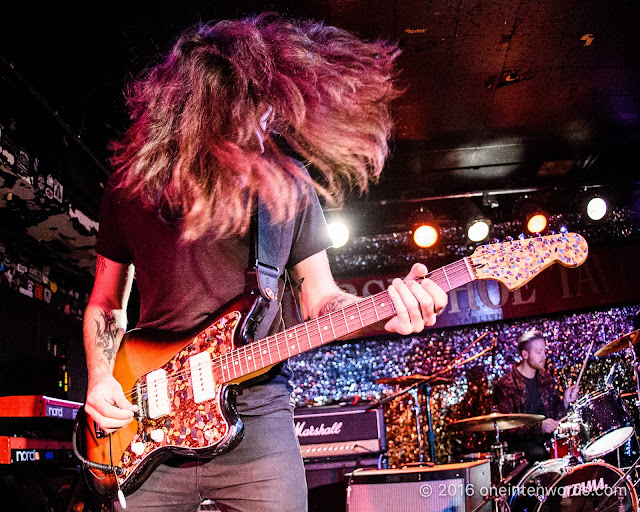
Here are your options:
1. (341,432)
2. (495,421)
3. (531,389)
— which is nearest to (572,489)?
(495,421)

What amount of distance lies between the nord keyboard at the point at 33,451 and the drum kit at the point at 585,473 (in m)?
2.85

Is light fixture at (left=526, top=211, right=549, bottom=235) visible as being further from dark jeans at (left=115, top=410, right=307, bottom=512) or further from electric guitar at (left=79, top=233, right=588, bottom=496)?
dark jeans at (left=115, top=410, right=307, bottom=512)

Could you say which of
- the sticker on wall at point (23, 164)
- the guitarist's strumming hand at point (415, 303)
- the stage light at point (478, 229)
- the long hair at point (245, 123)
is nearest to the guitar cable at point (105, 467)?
the long hair at point (245, 123)

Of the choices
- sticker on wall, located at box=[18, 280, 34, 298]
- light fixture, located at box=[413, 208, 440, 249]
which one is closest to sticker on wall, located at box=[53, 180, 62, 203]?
sticker on wall, located at box=[18, 280, 34, 298]

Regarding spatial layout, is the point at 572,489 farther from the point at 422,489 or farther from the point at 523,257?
the point at 523,257

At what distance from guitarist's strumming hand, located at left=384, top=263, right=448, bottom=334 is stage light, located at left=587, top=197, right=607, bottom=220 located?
6.91m

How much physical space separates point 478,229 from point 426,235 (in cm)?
72

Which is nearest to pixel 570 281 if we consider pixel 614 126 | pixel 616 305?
pixel 616 305

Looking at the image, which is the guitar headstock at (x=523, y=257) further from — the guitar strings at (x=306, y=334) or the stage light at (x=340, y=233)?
the stage light at (x=340, y=233)

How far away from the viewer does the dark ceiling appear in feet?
14.7

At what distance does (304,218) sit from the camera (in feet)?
7.26

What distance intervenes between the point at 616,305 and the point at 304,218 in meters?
6.84

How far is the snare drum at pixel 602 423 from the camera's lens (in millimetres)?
4801

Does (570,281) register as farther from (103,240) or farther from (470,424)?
(103,240)
